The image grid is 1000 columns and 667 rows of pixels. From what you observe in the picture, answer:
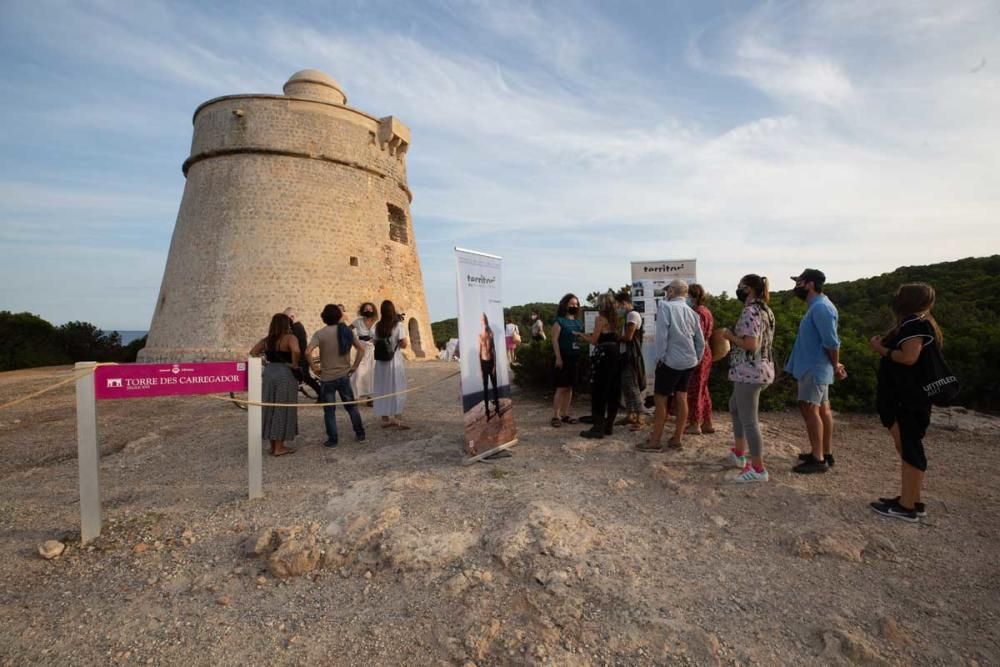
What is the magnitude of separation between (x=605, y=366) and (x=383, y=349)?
2.69 meters

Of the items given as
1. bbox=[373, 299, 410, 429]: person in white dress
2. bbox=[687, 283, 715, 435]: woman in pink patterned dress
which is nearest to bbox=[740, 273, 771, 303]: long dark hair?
bbox=[687, 283, 715, 435]: woman in pink patterned dress

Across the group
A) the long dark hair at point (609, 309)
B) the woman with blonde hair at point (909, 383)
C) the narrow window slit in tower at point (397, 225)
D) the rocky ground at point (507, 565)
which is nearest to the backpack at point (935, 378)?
the woman with blonde hair at point (909, 383)

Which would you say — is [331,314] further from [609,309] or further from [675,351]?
[675,351]

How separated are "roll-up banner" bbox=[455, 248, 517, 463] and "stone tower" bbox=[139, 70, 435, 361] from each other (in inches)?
400

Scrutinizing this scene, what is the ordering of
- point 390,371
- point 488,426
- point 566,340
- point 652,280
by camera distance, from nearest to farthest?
1. point 488,426
2. point 566,340
3. point 390,371
4. point 652,280

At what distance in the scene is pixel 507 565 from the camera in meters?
2.98

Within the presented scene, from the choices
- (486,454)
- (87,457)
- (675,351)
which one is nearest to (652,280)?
(675,351)

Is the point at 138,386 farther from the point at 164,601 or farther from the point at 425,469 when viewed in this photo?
the point at 425,469

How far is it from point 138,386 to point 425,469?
2406 millimetres

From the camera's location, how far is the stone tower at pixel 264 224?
13.6m

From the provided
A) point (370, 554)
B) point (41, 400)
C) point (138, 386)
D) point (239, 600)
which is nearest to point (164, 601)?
point (239, 600)

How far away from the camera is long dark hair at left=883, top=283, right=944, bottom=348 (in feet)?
11.0

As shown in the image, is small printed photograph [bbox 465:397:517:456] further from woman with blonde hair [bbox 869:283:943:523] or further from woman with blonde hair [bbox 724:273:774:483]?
woman with blonde hair [bbox 869:283:943:523]

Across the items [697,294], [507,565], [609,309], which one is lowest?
[507,565]
